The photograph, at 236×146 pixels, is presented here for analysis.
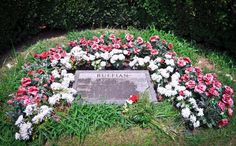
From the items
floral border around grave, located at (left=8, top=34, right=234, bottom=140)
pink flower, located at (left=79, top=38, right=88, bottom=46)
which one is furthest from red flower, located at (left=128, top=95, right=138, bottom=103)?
pink flower, located at (left=79, top=38, right=88, bottom=46)

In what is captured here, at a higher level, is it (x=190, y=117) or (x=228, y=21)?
(x=228, y=21)

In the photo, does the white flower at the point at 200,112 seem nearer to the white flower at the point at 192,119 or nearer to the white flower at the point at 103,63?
the white flower at the point at 192,119

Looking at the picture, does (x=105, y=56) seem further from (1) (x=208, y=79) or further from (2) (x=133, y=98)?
(1) (x=208, y=79)

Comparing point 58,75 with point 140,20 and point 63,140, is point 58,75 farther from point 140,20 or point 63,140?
point 140,20

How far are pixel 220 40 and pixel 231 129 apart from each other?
2129mm

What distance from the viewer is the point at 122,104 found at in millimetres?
4293

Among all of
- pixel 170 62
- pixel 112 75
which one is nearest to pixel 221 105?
pixel 170 62

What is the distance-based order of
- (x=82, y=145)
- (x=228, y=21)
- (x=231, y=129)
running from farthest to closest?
1. (x=228, y=21)
2. (x=231, y=129)
3. (x=82, y=145)

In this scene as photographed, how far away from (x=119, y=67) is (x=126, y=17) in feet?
5.77

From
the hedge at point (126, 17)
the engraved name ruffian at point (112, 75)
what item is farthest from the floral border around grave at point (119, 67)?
the hedge at point (126, 17)

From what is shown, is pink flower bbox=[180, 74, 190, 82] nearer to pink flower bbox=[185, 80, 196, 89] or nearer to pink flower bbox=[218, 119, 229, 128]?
pink flower bbox=[185, 80, 196, 89]

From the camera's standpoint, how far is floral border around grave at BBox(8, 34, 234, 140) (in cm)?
408

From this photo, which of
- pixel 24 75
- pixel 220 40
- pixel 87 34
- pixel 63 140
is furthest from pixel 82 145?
pixel 220 40

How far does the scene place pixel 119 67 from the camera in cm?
525
